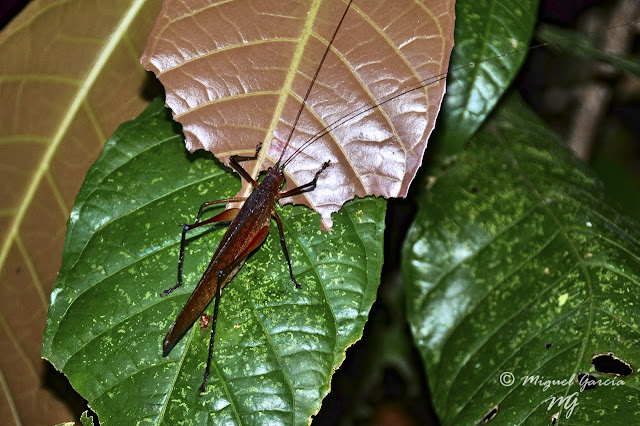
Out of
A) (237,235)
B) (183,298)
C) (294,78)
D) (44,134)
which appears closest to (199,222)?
(237,235)

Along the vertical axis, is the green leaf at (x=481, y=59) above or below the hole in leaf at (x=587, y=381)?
above

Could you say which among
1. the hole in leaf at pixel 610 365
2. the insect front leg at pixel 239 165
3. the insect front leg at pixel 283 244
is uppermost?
the insect front leg at pixel 239 165

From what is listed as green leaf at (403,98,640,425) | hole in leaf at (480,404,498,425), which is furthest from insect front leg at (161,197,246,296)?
hole in leaf at (480,404,498,425)

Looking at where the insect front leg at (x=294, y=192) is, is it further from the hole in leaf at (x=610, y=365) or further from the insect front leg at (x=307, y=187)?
the hole in leaf at (x=610, y=365)

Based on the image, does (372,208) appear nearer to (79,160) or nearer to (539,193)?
(539,193)

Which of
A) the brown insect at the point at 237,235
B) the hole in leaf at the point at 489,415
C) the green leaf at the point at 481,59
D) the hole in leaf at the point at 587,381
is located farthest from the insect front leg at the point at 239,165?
the hole in leaf at the point at 587,381

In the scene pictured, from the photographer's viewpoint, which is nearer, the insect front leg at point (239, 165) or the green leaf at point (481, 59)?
the insect front leg at point (239, 165)
